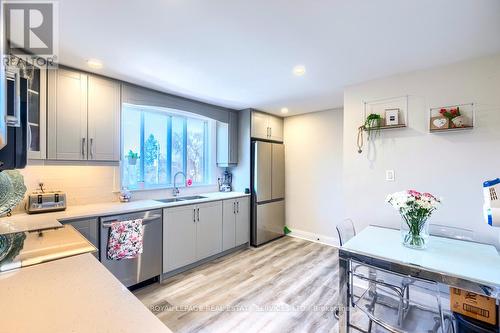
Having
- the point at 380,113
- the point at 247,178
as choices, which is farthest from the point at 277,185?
the point at 380,113

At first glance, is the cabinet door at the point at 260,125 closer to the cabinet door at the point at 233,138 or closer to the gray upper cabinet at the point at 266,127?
the gray upper cabinet at the point at 266,127

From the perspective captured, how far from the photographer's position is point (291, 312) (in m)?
2.18

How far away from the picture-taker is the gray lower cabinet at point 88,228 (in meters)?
Answer: 2.11

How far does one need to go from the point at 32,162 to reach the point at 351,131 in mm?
3409

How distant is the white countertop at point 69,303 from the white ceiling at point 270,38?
1.53 metres

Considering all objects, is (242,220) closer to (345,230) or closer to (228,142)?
(228,142)

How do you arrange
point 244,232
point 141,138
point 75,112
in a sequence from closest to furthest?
point 75,112 < point 141,138 < point 244,232

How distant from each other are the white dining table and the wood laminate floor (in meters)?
0.56

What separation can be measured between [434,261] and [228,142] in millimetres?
3064

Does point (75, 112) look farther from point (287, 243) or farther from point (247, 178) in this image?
point (287, 243)

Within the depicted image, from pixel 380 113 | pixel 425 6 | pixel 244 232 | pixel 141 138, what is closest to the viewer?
pixel 425 6

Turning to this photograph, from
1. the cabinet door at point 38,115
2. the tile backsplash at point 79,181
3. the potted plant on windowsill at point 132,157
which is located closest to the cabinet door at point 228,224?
the tile backsplash at point 79,181

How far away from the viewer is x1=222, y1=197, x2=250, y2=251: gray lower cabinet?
350cm

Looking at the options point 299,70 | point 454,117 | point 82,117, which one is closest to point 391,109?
point 454,117
